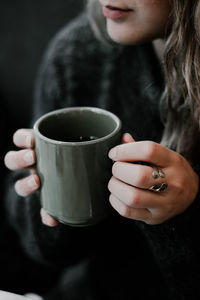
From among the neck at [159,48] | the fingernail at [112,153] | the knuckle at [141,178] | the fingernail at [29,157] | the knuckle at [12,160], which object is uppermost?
the neck at [159,48]

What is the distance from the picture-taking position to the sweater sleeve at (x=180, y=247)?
28.6 inches

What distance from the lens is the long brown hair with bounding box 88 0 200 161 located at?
703 mm

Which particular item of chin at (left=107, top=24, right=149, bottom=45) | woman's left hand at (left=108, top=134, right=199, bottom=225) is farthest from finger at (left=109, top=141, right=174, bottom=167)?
chin at (left=107, top=24, right=149, bottom=45)

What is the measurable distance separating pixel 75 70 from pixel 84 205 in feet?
1.67

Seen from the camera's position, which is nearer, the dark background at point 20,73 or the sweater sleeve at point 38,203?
the sweater sleeve at point 38,203

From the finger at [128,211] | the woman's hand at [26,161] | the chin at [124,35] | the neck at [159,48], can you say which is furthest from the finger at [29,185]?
the neck at [159,48]

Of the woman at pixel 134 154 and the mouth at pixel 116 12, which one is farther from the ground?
the mouth at pixel 116 12

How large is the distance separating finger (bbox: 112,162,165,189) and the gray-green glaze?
0.7 inches

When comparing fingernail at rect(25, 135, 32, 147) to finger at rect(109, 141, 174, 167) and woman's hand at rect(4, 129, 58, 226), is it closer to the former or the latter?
woman's hand at rect(4, 129, 58, 226)

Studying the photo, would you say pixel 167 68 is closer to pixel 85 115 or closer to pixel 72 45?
pixel 85 115

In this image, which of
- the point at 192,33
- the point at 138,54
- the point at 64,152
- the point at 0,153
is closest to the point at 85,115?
the point at 64,152

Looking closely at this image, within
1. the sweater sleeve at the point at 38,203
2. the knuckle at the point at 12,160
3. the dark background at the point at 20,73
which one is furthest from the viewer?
the dark background at the point at 20,73

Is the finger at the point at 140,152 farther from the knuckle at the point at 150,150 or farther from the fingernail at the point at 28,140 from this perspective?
the fingernail at the point at 28,140

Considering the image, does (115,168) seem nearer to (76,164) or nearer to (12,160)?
(76,164)
